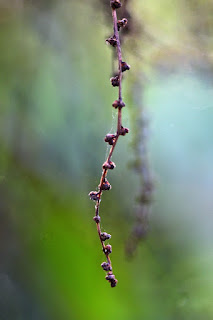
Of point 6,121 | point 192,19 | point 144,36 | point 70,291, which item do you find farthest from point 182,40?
point 70,291

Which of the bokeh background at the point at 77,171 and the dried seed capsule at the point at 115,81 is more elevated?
the bokeh background at the point at 77,171

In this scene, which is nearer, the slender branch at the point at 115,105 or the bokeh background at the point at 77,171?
the slender branch at the point at 115,105

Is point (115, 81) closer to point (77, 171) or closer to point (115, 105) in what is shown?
point (115, 105)

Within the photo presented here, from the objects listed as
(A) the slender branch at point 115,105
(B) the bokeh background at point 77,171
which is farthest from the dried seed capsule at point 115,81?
(B) the bokeh background at point 77,171

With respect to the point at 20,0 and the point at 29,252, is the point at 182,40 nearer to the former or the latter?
the point at 20,0

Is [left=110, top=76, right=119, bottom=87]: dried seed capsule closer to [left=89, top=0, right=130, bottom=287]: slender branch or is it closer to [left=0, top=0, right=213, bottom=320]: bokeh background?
[left=89, top=0, right=130, bottom=287]: slender branch

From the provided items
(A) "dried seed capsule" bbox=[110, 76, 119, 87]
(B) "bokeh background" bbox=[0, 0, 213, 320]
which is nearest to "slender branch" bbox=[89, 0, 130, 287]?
(A) "dried seed capsule" bbox=[110, 76, 119, 87]

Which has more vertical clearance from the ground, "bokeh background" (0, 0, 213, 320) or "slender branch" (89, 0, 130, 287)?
"bokeh background" (0, 0, 213, 320)

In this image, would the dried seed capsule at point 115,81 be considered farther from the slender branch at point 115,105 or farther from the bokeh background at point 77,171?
the bokeh background at point 77,171

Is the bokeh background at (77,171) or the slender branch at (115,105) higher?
the bokeh background at (77,171)
